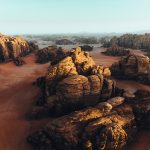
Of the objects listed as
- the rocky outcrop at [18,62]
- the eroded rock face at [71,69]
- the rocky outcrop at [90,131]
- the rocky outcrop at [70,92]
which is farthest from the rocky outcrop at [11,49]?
the rocky outcrop at [90,131]

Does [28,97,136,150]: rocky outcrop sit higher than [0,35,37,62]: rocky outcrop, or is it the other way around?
[0,35,37,62]: rocky outcrop

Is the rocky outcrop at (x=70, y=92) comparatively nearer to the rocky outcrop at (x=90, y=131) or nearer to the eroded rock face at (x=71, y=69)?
the eroded rock face at (x=71, y=69)

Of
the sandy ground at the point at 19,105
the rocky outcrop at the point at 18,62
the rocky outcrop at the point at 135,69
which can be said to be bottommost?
the sandy ground at the point at 19,105

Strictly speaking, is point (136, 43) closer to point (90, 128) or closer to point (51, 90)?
point (51, 90)

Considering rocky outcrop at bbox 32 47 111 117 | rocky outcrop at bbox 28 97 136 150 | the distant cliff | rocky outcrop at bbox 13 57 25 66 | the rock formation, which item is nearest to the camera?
rocky outcrop at bbox 28 97 136 150

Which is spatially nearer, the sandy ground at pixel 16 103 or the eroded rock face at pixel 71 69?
the sandy ground at pixel 16 103

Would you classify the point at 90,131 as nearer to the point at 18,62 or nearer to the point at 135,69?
the point at 135,69

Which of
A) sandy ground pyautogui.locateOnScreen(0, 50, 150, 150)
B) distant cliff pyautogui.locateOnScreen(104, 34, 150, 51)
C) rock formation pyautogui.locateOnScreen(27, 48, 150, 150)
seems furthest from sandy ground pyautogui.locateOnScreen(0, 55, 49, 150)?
distant cliff pyautogui.locateOnScreen(104, 34, 150, 51)

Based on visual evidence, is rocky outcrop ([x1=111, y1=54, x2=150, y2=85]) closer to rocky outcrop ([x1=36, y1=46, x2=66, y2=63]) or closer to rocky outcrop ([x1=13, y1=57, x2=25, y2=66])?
rocky outcrop ([x1=36, y1=46, x2=66, y2=63])
